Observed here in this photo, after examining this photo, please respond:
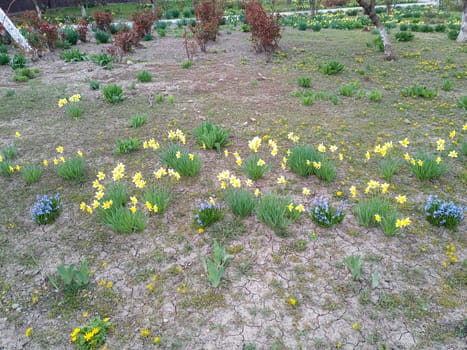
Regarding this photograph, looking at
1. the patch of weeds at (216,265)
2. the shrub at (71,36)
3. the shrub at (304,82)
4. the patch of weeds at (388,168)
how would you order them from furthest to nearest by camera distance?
the shrub at (71,36)
the shrub at (304,82)
the patch of weeds at (388,168)
the patch of weeds at (216,265)

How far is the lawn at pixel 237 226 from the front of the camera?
2521 mm

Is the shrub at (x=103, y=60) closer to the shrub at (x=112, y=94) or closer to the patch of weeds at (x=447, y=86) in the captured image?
the shrub at (x=112, y=94)

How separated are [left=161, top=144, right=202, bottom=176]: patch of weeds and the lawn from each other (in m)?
0.03

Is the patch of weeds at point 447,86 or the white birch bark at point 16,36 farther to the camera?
the white birch bark at point 16,36

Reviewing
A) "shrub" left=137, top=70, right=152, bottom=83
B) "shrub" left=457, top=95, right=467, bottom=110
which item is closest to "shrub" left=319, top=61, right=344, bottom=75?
"shrub" left=457, top=95, right=467, bottom=110

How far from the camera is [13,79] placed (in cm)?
851

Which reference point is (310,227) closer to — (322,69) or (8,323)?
(8,323)

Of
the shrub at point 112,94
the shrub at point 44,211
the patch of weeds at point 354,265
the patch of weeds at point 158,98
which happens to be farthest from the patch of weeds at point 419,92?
the shrub at point 44,211

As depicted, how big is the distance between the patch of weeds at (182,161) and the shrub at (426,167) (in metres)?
2.44

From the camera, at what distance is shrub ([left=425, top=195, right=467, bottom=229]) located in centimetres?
324

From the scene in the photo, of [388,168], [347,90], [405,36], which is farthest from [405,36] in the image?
[388,168]

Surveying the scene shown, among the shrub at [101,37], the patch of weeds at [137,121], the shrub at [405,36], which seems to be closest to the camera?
the patch of weeds at [137,121]

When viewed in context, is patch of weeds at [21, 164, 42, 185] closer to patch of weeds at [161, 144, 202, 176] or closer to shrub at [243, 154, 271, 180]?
patch of weeds at [161, 144, 202, 176]

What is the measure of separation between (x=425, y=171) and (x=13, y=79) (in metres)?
9.00
